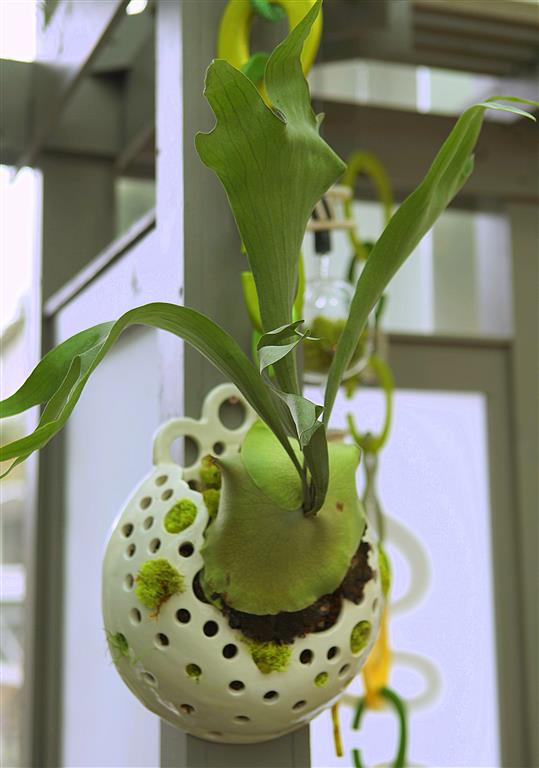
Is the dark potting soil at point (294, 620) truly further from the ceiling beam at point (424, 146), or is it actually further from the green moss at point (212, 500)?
the ceiling beam at point (424, 146)

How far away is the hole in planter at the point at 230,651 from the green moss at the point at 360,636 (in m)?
0.07

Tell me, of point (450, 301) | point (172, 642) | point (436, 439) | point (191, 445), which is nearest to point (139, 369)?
point (191, 445)

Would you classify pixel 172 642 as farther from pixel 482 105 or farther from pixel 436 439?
pixel 436 439

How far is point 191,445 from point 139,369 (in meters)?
0.22

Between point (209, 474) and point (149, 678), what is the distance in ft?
0.38

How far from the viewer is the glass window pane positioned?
4.95ft

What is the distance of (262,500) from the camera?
49 centimetres

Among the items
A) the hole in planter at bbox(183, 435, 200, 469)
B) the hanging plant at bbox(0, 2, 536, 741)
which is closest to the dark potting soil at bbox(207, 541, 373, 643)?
the hanging plant at bbox(0, 2, 536, 741)

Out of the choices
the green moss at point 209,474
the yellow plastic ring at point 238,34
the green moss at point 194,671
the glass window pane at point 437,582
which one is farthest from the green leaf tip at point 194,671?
the glass window pane at point 437,582

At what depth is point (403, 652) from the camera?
59.3 inches

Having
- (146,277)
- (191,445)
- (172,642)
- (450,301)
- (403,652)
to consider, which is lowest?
(403,652)

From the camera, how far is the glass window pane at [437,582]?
4.95 feet

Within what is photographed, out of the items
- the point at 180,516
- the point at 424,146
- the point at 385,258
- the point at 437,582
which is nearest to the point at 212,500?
the point at 180,516

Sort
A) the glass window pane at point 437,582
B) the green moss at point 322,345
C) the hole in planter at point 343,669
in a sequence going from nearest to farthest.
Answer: the hole in planter at point 343,669
the green moss at point 322,345
the glass window pane at point 437,582
